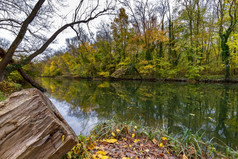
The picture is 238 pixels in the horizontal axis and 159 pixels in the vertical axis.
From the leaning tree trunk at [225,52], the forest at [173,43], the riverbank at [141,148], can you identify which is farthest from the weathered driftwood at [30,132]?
the leaning tree trunk at [225,52]

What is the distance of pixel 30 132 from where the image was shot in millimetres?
1135

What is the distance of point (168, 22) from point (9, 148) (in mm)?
21912

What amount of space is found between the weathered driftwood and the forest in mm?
12001

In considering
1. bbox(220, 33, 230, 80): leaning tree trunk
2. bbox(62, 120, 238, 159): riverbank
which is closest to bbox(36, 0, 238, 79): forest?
bbox(220, 33, 230, 80): leaning tree trunk

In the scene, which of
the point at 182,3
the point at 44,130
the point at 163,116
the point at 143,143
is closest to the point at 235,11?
the point at 182,3

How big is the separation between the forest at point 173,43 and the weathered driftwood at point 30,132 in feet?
39.4

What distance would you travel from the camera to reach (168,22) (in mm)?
18609

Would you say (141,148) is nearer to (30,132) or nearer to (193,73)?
(30,132)

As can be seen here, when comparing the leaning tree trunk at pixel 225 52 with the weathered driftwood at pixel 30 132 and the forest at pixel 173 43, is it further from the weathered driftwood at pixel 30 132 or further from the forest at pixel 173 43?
the weathered driftwood at pixel 30 132

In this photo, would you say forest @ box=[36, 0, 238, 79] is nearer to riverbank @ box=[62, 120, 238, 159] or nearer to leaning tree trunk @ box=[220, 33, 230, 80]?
leaning tree trunk @ box=[220, 33, 230, 80]

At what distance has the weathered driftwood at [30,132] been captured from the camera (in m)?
1.08

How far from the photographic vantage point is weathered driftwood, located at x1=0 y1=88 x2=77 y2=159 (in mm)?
1080

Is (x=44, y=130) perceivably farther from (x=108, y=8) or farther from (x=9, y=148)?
(x=108, y=8)

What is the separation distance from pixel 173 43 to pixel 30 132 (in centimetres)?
1943
